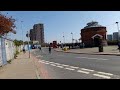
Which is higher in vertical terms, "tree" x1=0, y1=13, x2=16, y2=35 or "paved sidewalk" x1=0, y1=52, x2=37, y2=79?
"tree" x1=0, y1=13, x2=16, y2=35

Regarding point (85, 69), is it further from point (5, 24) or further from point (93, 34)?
point (93, 34)

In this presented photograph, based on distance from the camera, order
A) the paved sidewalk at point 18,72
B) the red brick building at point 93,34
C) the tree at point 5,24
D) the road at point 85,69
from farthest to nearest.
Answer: the red brick building at point 93,34 → the tree at point 5,24 → the road at point 85,69 → the paved sidewalk at point 18,72

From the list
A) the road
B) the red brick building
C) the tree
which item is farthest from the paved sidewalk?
the red brick building

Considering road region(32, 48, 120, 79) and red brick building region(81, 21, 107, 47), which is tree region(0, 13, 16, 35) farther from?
red brick building region(81, 21, 107, 47)

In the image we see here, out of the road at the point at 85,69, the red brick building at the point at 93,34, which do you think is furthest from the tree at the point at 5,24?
the red brick building at the point at 93,34

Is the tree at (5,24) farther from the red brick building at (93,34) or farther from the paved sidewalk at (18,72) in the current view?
the red brick building at (93,34)

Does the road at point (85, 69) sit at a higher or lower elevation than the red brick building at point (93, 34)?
lower
